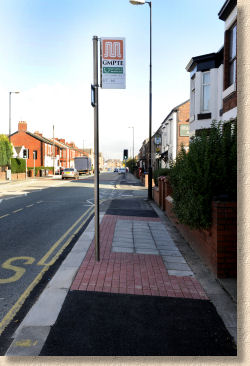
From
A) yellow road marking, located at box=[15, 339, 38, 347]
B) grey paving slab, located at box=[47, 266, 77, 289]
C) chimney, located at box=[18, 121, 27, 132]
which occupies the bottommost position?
yellow road marking, located at box=[15, 339, 38, 347]

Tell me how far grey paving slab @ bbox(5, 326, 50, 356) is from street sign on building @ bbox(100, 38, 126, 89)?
172 inches

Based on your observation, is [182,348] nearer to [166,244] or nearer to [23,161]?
[166,244]

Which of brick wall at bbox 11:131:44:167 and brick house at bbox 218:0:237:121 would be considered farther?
brick wall at bbox 11:131:44:167

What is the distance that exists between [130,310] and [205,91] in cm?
1447

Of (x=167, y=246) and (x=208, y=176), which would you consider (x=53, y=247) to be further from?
(x=208, y=176)

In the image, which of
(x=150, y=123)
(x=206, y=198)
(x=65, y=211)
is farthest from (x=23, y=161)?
(x=206, y=198)

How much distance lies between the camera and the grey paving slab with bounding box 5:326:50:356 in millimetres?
3117

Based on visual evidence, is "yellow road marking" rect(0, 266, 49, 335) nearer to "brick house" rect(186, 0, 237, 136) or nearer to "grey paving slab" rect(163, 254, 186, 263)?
"grey paving slab" rect(163, 254, 186, 263)

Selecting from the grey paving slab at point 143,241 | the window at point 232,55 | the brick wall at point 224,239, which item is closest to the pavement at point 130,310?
the brick wall at point 224,239

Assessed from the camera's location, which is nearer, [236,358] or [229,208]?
[236,358]

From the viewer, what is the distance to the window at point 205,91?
16078 mm

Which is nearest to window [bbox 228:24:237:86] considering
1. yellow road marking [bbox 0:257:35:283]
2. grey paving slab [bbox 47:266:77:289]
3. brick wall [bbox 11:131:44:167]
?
grey paving slab [bbox 47:266:77:289]

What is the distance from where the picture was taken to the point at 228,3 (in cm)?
1055

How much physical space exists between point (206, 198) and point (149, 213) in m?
7.53
